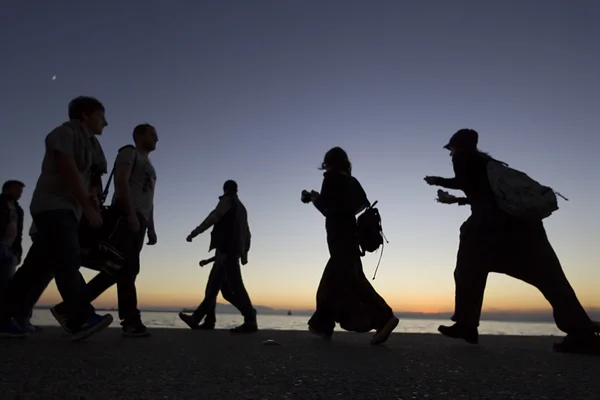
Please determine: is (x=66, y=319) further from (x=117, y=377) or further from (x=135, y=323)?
(x=117, y=377)

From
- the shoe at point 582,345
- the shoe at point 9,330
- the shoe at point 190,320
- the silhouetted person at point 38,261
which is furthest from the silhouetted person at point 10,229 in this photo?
the shoe at point 582,345

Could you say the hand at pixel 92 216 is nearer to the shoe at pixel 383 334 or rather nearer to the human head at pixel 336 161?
the human head at pixel 336 161

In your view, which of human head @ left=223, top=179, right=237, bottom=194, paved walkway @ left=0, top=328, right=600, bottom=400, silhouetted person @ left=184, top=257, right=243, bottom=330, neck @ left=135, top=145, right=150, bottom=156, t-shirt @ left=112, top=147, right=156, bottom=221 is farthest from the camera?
human head @ left=223, top=179, right=237, bottom=194

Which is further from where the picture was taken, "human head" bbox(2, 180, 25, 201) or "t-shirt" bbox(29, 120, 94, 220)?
"human head" bbox(2, 180, 25, 201)

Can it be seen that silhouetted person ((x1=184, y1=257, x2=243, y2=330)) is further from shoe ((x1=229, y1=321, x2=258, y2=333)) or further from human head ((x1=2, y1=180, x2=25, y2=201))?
human head ((x1=2, y1=180, x2=25, y2=201))

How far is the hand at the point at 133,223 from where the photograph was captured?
4.84m

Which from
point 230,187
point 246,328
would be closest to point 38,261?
point 246,328

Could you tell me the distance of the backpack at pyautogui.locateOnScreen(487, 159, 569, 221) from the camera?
4500mm

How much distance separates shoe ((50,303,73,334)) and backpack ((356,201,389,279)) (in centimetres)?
303

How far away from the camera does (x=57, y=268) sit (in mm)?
4070

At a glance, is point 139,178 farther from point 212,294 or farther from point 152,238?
point 212,294

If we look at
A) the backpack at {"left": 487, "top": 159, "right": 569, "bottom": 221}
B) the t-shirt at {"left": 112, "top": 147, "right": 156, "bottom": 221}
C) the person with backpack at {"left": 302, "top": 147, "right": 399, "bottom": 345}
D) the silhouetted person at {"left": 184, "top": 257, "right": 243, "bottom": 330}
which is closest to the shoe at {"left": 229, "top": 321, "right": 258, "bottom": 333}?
the silhouetted person at {"left": 184, "top": 257, "right": 243, "bottom": 330}

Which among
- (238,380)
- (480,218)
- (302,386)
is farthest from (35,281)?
(480,218)

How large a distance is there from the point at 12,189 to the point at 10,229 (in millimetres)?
643
